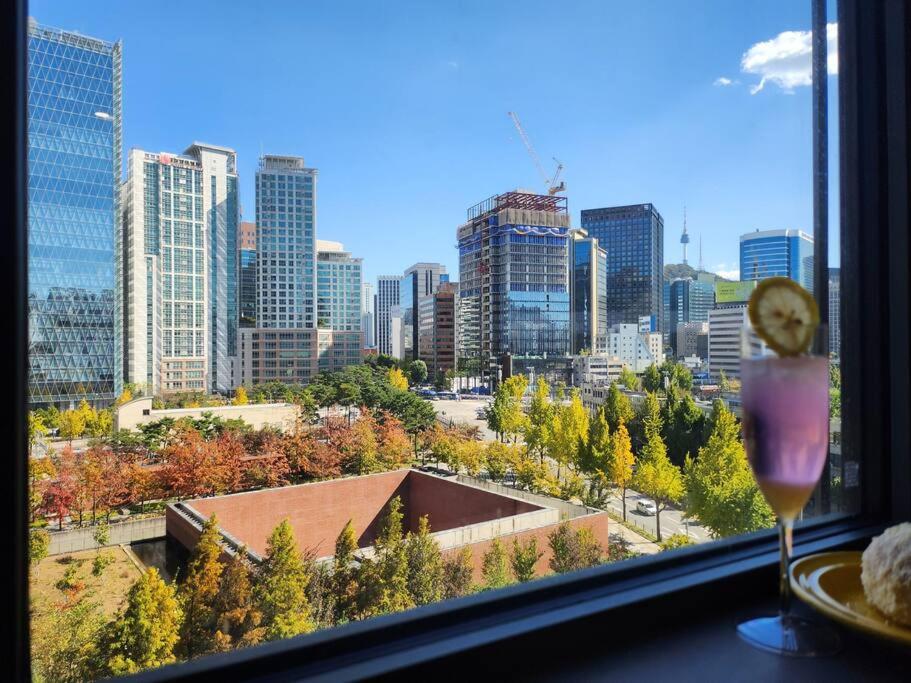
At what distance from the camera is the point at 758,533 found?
120 cm

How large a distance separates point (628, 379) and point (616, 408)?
0.45ft

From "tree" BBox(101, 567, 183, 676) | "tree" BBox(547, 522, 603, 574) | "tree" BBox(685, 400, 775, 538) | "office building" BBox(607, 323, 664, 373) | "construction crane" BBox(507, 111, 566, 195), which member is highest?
"construction crane" BBox(507, 111, 566, 195)

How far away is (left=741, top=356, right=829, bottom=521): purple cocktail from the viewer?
76cm

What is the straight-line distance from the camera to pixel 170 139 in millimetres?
1367

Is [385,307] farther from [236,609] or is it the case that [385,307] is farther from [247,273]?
[236,609]

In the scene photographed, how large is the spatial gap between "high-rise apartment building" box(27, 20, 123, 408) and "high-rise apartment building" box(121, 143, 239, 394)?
63 millimetres

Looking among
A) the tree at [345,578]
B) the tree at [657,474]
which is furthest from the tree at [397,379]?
the tree at [657,474]

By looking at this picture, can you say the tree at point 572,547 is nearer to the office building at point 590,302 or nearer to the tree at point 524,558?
the tree at point 524,558

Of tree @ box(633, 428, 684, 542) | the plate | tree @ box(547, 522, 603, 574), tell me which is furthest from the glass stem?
tree @ box(633, 428, 684, 542)

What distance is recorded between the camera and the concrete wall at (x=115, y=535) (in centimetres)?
121

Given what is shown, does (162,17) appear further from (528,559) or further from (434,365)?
(528,559)

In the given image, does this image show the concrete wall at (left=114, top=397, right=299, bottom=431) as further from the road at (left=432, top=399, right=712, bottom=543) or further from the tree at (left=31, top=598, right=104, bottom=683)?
the road at (left=432, top=399, right=712, bottom=543)

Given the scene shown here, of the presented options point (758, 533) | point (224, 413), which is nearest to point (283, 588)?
point (224, 413)

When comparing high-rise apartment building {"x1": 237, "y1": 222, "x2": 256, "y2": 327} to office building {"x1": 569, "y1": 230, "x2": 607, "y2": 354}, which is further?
office building {"x1": 569, "y1": 230, "x2": 607, "y2": 354}
